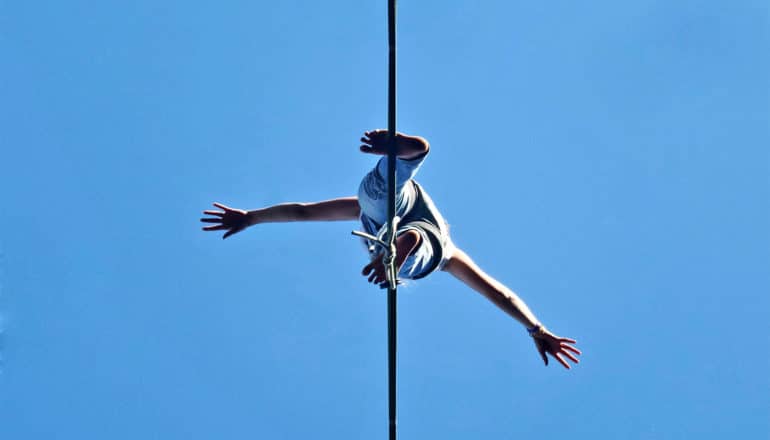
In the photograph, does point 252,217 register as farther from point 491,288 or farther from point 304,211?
point 491,288

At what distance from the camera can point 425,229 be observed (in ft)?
16.6

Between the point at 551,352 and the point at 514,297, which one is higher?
the point at 514,297

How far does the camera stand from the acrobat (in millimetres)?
4375

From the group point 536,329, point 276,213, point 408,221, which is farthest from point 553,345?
point 276,213

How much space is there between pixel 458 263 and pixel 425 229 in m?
0.65

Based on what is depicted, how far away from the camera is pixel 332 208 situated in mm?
5801

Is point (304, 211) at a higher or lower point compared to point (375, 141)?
higher

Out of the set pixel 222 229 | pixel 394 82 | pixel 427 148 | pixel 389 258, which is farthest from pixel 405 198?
pixel 394 82

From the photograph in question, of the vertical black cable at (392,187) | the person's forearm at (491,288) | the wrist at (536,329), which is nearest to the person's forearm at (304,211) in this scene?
the person's forearm at (491,288)

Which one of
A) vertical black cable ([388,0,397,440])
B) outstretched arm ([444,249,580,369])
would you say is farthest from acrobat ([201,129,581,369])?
vertical black cable ([388,0,397,440])

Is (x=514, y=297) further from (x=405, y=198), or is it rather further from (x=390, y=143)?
(x=390, y=143)

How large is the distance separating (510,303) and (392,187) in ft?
7.65

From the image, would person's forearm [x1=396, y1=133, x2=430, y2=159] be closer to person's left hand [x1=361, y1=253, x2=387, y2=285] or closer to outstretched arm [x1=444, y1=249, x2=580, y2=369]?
person's left hand [x1=361, y1=253, x2=387, y2=285]

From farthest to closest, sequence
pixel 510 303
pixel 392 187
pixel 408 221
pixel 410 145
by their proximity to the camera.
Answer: pixel 510 303 < pixel 408 221 < pixel 410 145 < pixel 392 187
